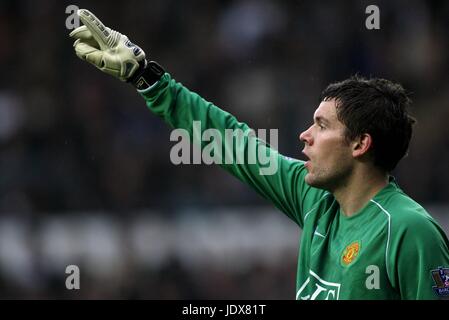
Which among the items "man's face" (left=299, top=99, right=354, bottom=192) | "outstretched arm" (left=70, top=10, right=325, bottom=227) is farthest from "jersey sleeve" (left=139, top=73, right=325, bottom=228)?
"man's face" (left=299, top=99, right=354, bottom=192)

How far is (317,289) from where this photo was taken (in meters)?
4.38

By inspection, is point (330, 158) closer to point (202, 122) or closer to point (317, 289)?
point (317, 289)

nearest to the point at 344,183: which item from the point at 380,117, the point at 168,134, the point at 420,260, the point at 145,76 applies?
the point at 380,117

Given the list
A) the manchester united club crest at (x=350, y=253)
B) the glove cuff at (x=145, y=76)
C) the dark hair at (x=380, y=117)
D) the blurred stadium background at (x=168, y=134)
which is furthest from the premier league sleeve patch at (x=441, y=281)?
the blurred stadium background at (x=168, y=134)

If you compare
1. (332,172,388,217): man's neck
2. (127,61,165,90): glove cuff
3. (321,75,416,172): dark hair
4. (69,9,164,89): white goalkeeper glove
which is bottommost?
(332,172,388,217): man's neck

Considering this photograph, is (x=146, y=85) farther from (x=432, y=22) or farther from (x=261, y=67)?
(x=432, y=22)

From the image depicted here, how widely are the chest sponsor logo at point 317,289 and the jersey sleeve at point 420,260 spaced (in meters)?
0.32

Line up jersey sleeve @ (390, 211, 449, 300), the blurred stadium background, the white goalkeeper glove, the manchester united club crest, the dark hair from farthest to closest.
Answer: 1. the blurred stadium background
2. the white goalkeeper glove
3. the dark hair
4. the manchester united club crest
5. jersey sleeve @ (390, 211, 449, 300)

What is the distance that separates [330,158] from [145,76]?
105cm

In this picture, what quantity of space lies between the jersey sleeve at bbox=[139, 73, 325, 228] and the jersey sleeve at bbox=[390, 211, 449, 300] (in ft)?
2.79

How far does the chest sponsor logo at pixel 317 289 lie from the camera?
168 inches

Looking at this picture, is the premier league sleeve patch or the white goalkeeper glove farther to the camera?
the white goalkeeper glove

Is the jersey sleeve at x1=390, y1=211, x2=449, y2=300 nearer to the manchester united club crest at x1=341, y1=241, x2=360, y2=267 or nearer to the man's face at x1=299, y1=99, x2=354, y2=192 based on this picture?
the manchester united club crest at x1=341, y1=241, x2=360, y2=267

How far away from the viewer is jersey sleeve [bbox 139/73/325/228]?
4.84 m
